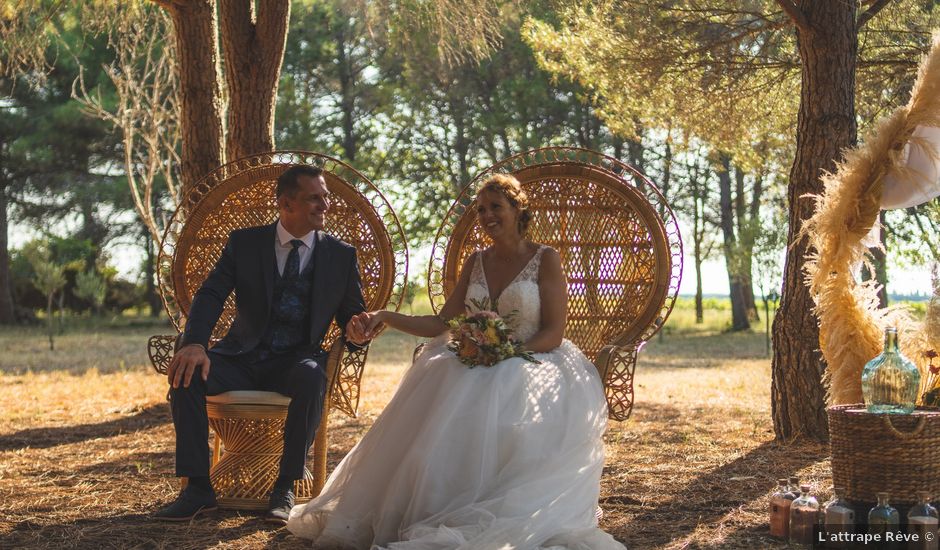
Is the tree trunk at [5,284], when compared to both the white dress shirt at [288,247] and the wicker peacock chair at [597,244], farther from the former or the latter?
the white dress shirt at [288,247]

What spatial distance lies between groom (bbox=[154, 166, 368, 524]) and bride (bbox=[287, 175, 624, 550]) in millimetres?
330

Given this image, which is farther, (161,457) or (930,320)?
(161,457)

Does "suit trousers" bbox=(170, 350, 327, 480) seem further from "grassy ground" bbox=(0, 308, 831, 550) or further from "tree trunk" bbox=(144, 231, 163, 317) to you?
"tree trunk" bbox=(144, 231, 163, 317)

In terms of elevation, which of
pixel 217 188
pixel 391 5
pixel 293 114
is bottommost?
pixel 217 188

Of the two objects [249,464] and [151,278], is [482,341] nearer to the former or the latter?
[249,464]

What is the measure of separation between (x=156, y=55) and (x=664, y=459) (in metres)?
12.4

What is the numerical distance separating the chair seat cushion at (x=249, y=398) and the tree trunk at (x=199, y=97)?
2.84m

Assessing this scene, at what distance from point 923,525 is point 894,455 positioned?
0.86ft

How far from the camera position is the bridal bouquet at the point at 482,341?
11.9 ft

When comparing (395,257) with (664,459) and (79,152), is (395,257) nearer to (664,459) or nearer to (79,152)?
(664,459)

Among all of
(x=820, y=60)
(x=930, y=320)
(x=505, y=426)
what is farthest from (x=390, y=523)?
(x=820, y=60)

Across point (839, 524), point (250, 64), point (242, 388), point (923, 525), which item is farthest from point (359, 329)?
point (250, 64)

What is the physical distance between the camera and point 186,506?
391 centimetres

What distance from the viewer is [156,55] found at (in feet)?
50.9
